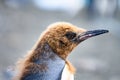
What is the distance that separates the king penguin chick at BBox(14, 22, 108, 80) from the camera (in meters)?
0.66

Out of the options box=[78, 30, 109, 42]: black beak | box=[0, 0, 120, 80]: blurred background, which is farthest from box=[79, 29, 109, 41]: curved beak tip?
box=[0, 0, 120, 80]: blurred background

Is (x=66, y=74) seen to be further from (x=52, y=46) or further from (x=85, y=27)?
(x=85, y=27)

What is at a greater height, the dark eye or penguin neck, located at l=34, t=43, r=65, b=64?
the dark eye

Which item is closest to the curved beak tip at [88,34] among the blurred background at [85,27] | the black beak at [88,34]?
the black beak at [88,34]

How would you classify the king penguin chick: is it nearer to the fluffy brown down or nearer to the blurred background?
the fluffy brown down

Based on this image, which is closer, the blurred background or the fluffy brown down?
the fluffy brown down

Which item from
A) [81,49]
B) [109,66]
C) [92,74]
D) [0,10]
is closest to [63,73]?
[81,49]

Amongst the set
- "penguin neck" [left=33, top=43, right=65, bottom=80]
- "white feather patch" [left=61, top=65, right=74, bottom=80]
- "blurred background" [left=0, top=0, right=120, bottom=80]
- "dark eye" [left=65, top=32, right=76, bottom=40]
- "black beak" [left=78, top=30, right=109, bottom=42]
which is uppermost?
"blurred background" [left=0, top=0, right=120, bottom=80]

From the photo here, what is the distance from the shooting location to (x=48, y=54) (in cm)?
66

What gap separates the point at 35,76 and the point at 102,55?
1.27 m

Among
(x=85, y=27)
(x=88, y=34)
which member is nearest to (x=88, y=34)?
(x=88, y=34)

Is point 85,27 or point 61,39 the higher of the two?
point 85,27

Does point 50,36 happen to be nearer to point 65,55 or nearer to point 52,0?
point 65,55

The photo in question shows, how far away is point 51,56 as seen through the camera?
0.66 metres
